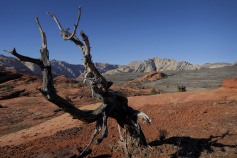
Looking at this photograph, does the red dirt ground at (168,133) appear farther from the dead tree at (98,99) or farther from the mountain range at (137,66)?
the mountain range at (137,66)

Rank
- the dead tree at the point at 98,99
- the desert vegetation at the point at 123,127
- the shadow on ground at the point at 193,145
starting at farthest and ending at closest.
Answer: the shadow on ground at the point at 193,145, the desert vegetation at the point at 123,127, the dead tree at the point at 98,99

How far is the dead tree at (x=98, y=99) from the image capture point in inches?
226

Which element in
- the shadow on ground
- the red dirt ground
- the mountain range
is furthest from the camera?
the mountain range

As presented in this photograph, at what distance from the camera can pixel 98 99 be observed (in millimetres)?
7277

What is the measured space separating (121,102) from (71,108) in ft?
6.67

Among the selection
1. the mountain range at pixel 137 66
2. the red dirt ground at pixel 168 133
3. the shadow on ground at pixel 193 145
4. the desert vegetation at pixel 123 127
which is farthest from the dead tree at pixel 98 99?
the mountain range at pixel 137 66

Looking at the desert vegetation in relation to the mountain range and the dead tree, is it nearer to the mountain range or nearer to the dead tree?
the dead tree

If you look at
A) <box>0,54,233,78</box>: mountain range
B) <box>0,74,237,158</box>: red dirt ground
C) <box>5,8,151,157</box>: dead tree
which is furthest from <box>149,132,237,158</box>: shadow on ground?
<box>0,54,233,78</box>: mountain range

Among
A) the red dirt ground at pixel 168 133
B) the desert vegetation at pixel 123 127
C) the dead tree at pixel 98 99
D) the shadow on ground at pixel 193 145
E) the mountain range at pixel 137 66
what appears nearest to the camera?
the dead tree at pixel 98 99

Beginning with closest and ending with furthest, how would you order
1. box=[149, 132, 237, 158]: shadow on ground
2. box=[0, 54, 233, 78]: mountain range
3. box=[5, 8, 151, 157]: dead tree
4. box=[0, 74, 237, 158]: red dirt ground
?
box=[5, 8, 151, 157]: dead tree → box=[149, 132, 237, 158]: shadow on ground → box=[0, 74, 237, 158]: red dirt ground → box=[0, 54, 233, 78]: mountain range

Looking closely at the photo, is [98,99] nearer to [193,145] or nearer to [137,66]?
[193,145]

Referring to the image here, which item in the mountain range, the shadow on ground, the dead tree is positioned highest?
the mountain range

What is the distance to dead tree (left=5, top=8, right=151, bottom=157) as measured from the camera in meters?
5.73

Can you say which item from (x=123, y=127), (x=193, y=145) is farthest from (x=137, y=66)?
(x=123, y=127)
